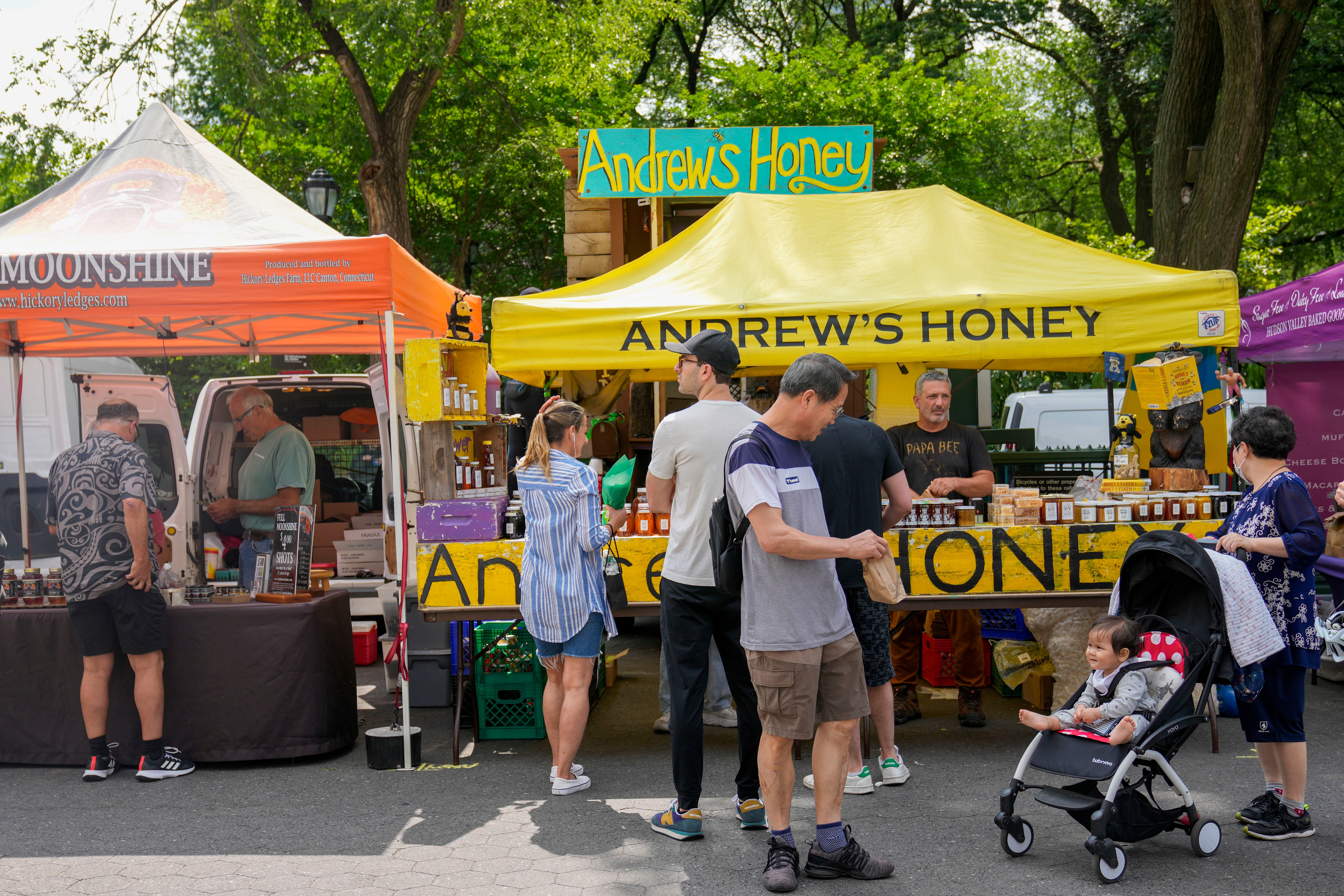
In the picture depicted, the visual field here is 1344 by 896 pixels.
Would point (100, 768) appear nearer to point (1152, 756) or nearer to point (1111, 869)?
point (1111, 869)

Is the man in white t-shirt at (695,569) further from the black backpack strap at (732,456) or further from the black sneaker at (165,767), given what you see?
the black sneaker at (165,767)

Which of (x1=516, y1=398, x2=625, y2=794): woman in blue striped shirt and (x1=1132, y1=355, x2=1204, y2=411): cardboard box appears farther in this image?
(x1=1132, y1=355, x2=1204, y2=411): cardboard box

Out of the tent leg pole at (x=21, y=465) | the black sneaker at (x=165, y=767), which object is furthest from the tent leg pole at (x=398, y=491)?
the tent leg pole at (x=21, y=465)

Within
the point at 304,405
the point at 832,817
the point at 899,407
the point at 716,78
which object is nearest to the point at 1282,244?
the point at 716,78

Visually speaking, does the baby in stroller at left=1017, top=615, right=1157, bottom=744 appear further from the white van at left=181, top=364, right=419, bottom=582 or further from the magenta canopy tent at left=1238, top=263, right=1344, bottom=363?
the magenta canopy tent at left=1238, top=263, right=1344, bottom=363

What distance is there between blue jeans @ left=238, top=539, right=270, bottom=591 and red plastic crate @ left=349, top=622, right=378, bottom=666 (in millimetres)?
962

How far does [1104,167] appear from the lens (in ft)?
70.1

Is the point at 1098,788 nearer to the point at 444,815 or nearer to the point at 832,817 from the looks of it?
the point at 832,817

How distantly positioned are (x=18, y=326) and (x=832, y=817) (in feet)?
21.5

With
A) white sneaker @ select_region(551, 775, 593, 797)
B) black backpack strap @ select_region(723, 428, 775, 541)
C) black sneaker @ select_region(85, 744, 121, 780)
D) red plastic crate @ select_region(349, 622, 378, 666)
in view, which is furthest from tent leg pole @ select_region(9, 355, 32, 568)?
black backpack strap @ select_region(723, 428, 775, 541)

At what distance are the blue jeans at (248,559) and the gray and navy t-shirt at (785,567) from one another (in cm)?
456

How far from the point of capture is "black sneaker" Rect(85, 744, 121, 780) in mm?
5324

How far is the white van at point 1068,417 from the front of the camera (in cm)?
1152

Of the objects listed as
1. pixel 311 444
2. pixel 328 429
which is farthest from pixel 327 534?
pixel 328 429
